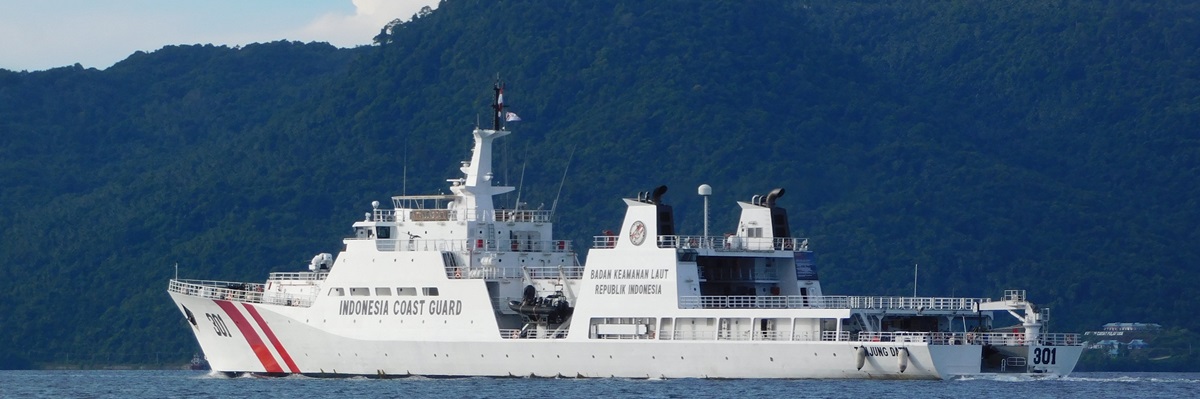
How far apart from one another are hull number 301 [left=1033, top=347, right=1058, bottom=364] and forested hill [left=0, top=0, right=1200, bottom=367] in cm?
4097

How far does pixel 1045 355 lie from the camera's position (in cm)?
4741

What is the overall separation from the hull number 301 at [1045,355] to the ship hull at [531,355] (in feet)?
0.75

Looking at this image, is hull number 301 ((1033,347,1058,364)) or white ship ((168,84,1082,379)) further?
hull number 301 ((1033,347,1058,364))

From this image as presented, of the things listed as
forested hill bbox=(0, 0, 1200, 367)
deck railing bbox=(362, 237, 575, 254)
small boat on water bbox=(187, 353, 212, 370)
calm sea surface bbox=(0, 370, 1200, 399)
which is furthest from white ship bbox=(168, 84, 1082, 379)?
forested hill bbox=(0, 0, 1200, 367)

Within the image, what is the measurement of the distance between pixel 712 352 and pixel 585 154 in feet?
175

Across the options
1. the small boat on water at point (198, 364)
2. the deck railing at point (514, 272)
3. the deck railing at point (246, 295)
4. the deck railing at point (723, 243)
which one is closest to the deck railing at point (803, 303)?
the deck railing at point (723, 243)

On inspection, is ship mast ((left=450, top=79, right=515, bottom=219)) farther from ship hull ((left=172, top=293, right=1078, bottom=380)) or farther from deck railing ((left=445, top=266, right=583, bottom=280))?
ship hull ((left=172, top=293, right=1078, bottom=380))

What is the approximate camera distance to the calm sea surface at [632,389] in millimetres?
44250

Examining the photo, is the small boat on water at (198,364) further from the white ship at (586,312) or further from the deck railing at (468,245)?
the deck railing at (468,245)

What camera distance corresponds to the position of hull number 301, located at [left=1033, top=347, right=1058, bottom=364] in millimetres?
47250

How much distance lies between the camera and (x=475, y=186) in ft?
175

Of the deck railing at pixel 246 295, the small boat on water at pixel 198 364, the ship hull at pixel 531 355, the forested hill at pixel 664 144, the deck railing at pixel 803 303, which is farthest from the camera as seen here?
the forested hill at pixel 664 144

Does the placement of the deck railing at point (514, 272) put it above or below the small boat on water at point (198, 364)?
above

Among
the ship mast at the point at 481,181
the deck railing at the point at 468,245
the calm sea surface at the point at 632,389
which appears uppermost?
the ship mast at the point at 481,181
